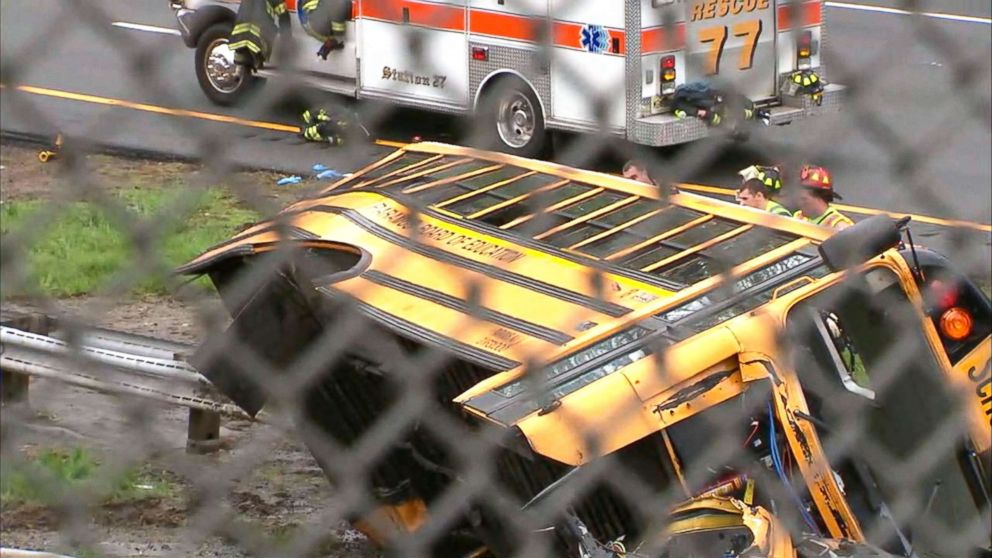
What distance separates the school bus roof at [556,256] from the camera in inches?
166

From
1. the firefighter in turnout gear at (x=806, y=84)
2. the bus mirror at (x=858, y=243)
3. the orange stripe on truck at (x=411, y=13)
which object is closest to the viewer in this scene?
the orange stripe on truck at (x=411, y=13)

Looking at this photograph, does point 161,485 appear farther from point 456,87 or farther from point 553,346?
point 456,87

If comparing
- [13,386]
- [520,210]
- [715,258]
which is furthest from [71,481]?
[13,386]

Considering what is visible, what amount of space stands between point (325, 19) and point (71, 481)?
99 cm

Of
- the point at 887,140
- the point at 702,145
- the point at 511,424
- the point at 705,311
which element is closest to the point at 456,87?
the point at 702,145

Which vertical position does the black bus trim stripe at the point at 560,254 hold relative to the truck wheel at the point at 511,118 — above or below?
below

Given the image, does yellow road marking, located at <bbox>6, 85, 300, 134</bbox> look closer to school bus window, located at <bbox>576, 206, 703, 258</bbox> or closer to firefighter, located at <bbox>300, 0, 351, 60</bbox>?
firefighter, located at <bbox>300, 0, 351, 60</bbox>

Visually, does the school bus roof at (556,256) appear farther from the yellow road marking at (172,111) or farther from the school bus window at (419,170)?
the yellow road marking at (172,111)

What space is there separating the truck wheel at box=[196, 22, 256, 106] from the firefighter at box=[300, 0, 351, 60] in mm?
81

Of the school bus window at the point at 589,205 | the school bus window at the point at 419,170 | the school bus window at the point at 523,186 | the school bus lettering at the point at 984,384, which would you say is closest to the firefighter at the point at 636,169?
the school bus window at the point at 523,186

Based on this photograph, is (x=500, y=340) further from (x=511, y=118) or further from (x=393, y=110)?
(x=393, y=110)

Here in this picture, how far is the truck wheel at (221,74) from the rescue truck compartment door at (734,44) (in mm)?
546

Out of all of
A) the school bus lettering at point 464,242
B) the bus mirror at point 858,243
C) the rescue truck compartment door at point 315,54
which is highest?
the rescue truck compartment door at point 315,54

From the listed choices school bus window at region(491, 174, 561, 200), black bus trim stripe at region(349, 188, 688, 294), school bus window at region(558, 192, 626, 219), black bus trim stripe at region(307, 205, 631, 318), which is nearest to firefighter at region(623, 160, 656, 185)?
black bus trim stripe at region(307, 205, 631, 318)
